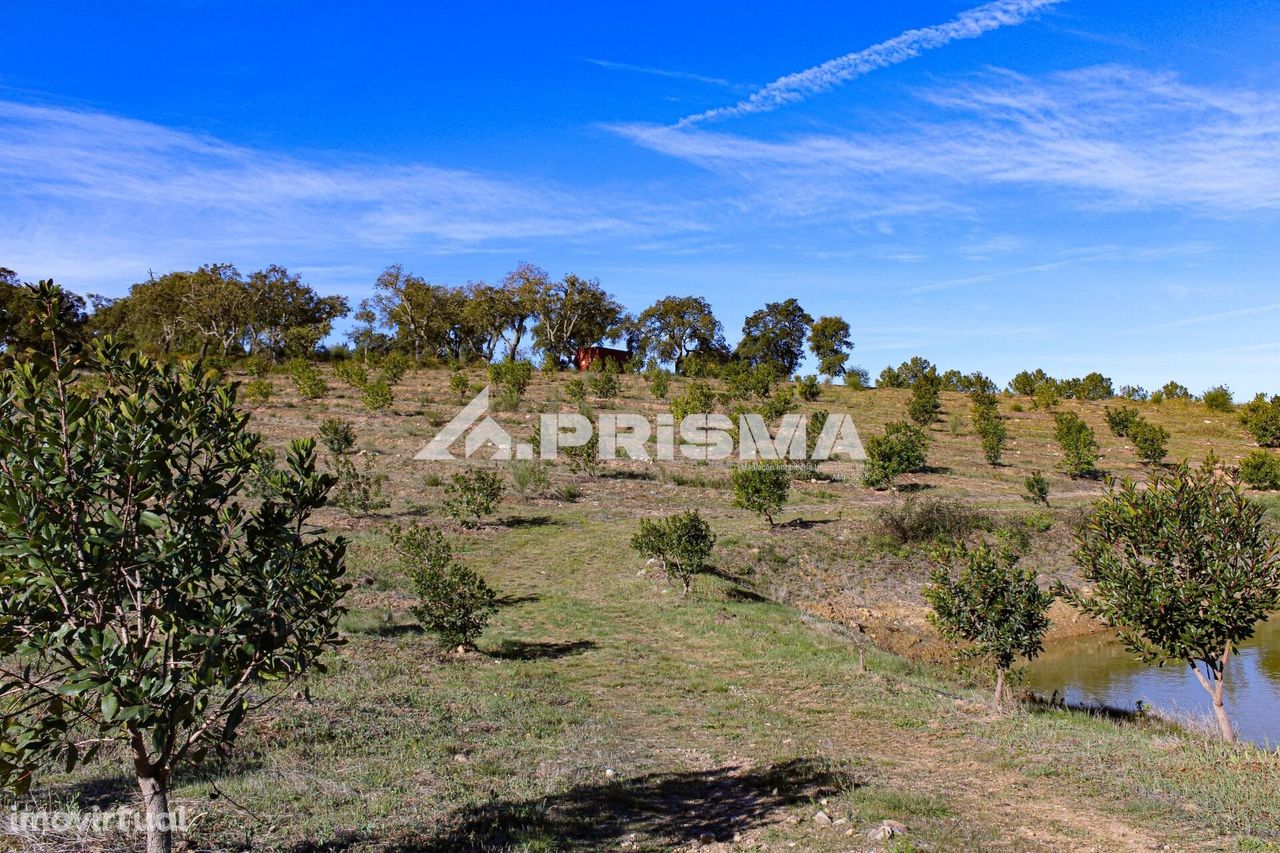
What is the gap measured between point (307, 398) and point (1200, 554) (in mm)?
49194

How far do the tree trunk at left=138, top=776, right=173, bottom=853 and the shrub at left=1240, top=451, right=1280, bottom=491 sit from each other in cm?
4658

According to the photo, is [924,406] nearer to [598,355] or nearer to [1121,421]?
[1121,421]

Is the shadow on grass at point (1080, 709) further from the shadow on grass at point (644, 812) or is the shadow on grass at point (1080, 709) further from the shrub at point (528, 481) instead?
the shrub at point (528, 481)

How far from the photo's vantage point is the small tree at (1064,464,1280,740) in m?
12.1

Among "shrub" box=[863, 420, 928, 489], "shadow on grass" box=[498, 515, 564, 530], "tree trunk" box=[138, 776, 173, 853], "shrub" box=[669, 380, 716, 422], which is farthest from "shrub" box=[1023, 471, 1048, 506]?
"tree trunk" box=[138, 776, 173, 853]

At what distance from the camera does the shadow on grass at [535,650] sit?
1641 centimetres

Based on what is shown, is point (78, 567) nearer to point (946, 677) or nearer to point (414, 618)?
point (414, 618)

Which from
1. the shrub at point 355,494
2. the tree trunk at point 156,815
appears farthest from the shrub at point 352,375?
the tree trunk at point 156,815

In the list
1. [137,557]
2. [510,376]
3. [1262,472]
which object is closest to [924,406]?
[1262,472]

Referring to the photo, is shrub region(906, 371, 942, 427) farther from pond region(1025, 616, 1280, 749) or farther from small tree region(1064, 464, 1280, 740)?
small tree region(1064, 464, 1280, 740)

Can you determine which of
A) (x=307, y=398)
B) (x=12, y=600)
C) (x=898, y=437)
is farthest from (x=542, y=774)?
(x=307, y=398)

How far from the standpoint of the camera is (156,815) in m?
5.66

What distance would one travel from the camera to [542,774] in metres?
9.77

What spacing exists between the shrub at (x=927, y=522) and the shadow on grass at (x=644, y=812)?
20.0 metres
